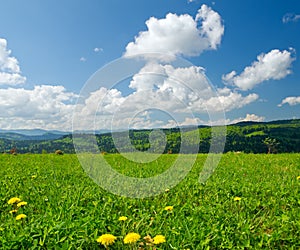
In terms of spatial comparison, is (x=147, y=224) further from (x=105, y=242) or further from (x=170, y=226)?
(x=105, y=242)

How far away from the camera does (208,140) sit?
29.6 feet

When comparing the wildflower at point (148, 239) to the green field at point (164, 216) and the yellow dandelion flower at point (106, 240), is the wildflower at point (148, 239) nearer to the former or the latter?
the green field at point (164, 216)

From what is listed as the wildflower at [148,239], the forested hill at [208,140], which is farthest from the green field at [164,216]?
the forested hill at [208,140]

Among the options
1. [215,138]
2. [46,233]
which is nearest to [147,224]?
[46,233]

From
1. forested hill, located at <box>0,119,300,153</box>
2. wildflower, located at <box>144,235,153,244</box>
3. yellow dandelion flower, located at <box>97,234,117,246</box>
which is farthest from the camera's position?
forested hill, located at <box>0,119,300,153</box>

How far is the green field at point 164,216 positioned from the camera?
3.02 m

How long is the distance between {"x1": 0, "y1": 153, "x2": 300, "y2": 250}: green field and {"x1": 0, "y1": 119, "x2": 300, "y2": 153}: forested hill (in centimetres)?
94

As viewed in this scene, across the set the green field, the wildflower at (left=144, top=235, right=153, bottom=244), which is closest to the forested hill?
the green field

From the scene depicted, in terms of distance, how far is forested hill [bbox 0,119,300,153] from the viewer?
6.34 metres

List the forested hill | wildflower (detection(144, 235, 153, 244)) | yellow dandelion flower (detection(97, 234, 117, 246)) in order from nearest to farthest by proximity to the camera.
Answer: yellow dandelion flower (detection(97, 234, 117, 246)) < wildflower (detection(144, 235, 153, 244)) < the forested hill

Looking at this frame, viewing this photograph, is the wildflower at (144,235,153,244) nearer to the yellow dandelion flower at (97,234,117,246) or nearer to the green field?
the green field

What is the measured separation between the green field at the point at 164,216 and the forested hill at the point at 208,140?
0.94 metres

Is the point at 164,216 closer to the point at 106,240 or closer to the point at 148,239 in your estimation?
the point at 148,239

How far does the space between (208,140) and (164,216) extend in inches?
206
